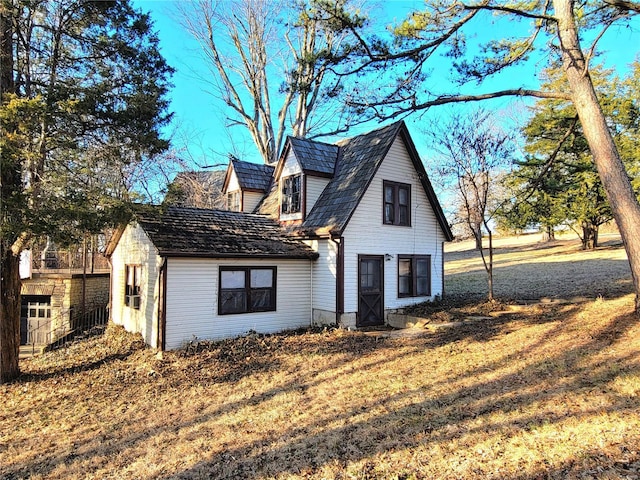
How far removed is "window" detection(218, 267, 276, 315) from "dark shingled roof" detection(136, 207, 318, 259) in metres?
0.62

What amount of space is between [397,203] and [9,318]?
11522mm

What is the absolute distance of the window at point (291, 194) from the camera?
47.5 feet

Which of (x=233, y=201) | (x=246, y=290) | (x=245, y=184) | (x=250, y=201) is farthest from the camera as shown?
(x=233, y=201)

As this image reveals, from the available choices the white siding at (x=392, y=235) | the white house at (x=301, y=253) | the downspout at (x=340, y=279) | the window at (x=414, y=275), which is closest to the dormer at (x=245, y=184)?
the white house at (x=301, y=253)

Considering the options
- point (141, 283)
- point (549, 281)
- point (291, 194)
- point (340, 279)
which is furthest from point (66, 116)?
point (549, 281)

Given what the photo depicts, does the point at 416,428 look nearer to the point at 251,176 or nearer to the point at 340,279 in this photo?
the point at 340,279

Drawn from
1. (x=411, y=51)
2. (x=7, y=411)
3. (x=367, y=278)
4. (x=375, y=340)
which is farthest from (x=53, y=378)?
(x=411, y=51)

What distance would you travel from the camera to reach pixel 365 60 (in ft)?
31.0

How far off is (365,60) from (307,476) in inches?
341

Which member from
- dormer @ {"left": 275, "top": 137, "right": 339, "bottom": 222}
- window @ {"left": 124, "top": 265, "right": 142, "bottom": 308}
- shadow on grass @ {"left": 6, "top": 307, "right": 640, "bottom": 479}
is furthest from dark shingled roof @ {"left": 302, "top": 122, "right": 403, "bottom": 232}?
shadow on grass @ {"left": 6, "top": 307, "right": 640, "bottom": 479}

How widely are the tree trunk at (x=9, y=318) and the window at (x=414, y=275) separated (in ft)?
36.1

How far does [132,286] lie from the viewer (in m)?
13.1

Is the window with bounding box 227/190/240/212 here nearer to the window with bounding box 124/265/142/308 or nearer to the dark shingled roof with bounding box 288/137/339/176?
the dark shingled roof with bounding box 288/137/339/176

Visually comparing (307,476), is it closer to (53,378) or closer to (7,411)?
(7,411)
